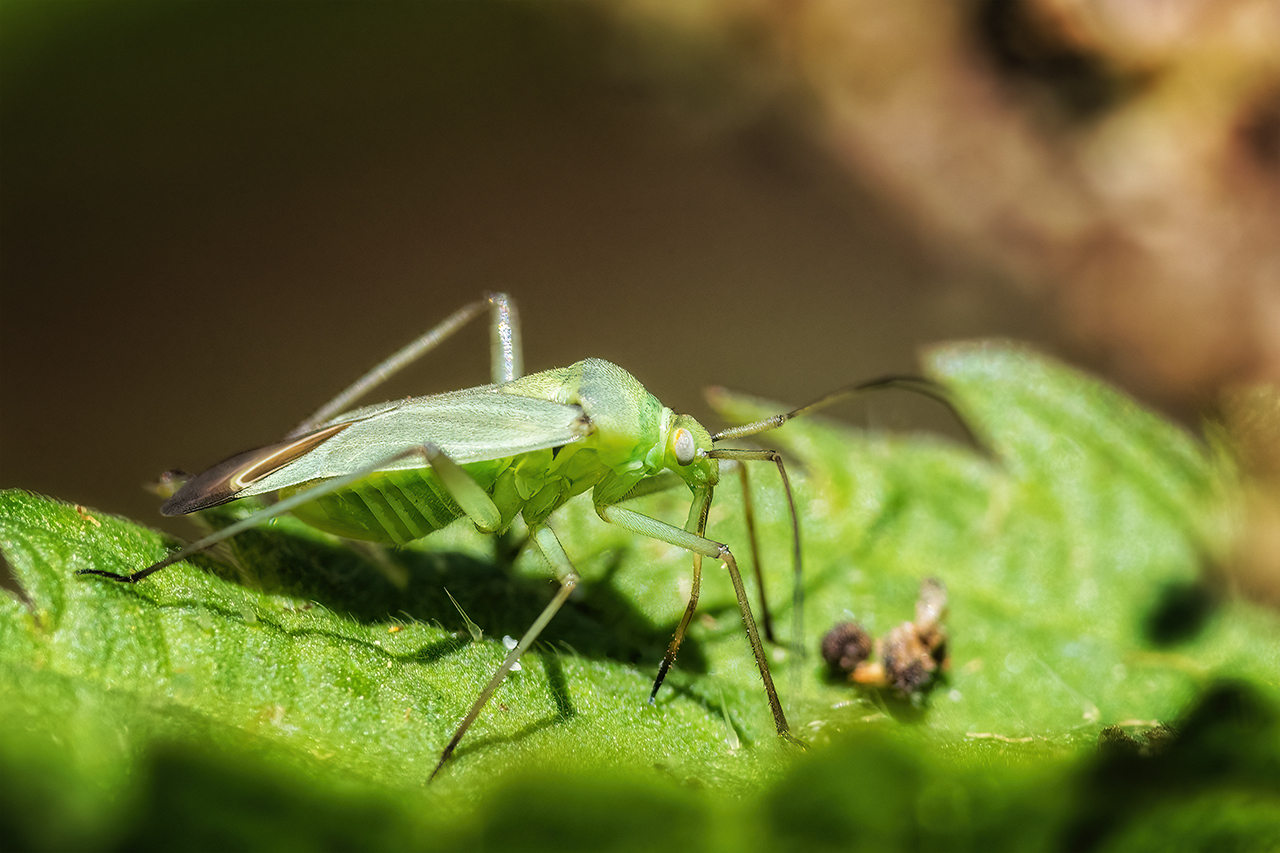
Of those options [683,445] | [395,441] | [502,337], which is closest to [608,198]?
[502,337]

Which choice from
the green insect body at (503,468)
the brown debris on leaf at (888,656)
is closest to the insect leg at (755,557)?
the green insect body at (503,468)

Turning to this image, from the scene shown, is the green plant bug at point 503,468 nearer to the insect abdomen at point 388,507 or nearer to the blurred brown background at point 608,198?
the insect abdomen at point 388,507

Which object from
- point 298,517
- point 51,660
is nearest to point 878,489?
point 298,517

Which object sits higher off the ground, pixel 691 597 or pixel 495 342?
pixel 495 342

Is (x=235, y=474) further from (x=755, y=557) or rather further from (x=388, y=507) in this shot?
(x=755, y=557)

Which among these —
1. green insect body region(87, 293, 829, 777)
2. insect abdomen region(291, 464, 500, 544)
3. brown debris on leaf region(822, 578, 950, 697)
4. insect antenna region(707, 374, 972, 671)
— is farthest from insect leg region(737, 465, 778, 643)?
insect abdomen region(291, 464, 500, 544)
